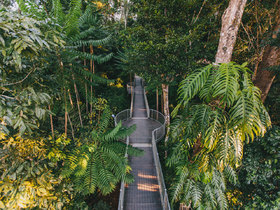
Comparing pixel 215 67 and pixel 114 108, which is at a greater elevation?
pixel 215 67

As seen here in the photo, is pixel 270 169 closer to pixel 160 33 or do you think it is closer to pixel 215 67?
pixel 215 67

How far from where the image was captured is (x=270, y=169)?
428 centimetres

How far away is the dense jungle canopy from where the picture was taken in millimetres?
2205

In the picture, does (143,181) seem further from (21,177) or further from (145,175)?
(21,177)

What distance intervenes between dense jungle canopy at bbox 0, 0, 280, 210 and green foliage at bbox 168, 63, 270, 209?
0.02 m

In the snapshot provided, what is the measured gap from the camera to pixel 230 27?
8.89 feet

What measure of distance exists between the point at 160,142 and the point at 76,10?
8772 millimetres

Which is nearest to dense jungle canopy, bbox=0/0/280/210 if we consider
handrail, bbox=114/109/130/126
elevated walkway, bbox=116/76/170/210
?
elevated walkway, bbox=116/76/170/210

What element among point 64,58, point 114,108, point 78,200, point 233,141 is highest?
point 64,58

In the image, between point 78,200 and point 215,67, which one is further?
point 78,200

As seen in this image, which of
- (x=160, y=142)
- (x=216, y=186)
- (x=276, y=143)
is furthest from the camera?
(x=160, y=142)

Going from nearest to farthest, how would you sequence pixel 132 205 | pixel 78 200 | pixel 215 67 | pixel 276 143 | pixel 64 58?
pixel 215 67 → pixel 64 58 → pixel 276 143 → pixel 78 200 → pixel 132 205

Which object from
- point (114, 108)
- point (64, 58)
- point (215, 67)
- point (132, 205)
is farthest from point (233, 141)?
point (114, 108)

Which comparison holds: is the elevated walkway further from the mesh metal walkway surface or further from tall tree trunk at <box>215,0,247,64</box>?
tall tree trunk at <box>215,0,247,64</box>
